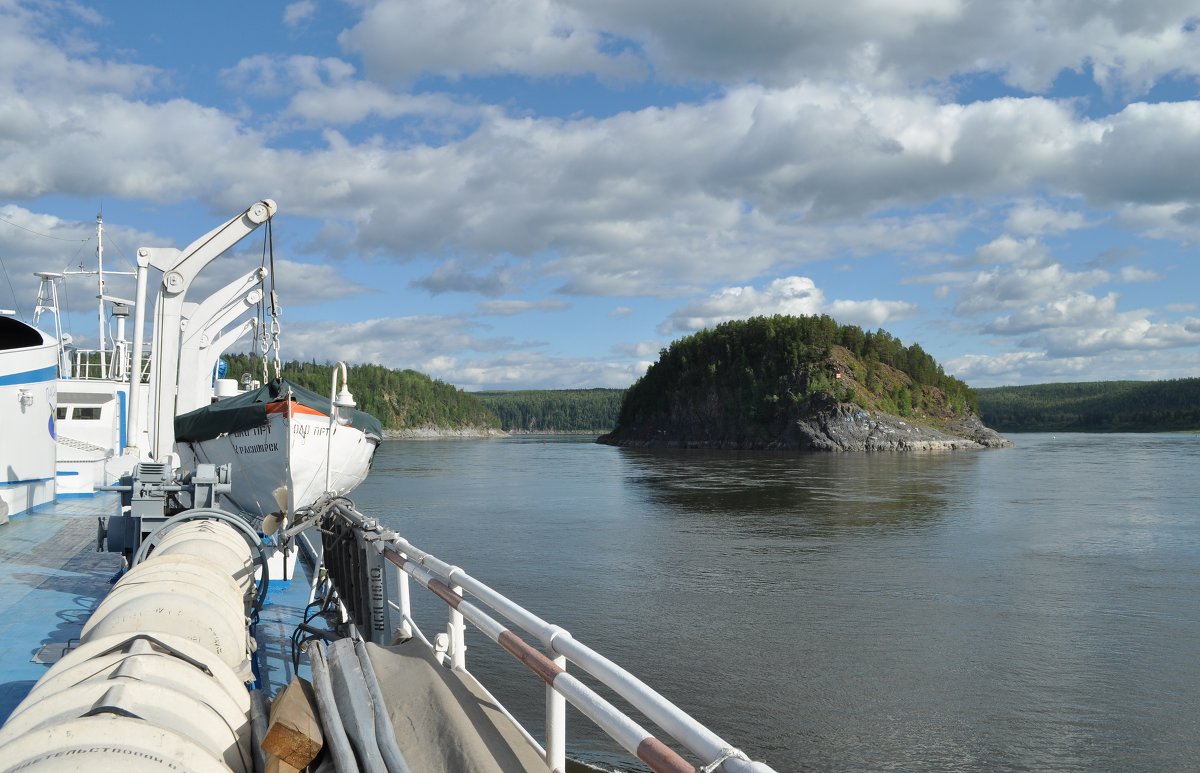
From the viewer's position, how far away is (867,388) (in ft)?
397

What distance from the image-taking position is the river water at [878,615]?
38.4 ft

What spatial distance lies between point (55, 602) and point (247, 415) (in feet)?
18.6

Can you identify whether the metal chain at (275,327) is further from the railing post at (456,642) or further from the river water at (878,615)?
the railing post at (456,642)

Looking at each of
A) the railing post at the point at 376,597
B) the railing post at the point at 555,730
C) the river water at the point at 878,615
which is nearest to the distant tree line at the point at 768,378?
the river water at the point at 878,615

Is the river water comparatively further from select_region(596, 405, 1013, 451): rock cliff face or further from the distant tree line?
the distant tree line

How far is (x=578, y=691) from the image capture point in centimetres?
332

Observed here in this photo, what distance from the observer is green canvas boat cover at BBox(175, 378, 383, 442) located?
1558cm

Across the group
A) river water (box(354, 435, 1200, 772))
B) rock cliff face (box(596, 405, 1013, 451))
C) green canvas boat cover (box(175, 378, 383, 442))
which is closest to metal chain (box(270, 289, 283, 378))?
green canvas boat cover (box(175, 378, 383, 442))

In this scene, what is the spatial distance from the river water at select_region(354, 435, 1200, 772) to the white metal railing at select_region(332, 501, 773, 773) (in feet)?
20.6

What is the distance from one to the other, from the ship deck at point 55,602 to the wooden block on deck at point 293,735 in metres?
3.10

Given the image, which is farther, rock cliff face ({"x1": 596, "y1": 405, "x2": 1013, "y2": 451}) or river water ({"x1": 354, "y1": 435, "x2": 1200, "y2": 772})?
rock cliff face ({"x1": 596, "y1": 405, "x2": 1013, "y2": 451})

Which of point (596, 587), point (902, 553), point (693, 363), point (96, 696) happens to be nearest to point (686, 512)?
point (902, 553)

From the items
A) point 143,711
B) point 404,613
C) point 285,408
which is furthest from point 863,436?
point 143,711

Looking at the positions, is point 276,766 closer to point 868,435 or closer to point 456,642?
point 456,642
